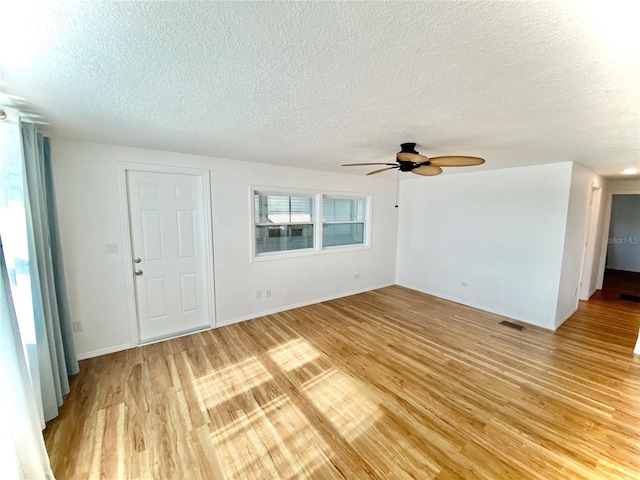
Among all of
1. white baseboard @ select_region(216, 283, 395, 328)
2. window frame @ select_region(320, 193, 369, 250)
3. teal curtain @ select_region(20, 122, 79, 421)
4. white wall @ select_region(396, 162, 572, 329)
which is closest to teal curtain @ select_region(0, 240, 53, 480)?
teal curtain @ select_region(20, 122, 79, 421)

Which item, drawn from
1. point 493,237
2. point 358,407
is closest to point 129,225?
point 358,407

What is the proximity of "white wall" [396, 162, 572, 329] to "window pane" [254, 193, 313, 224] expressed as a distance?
2.31m

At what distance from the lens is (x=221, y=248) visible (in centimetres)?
357

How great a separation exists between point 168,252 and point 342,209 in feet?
9.94

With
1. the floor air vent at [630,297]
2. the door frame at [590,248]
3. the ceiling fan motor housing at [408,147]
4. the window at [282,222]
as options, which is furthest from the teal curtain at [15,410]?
the floor air vent at [630,297]

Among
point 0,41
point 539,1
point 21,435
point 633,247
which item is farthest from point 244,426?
point 633,247

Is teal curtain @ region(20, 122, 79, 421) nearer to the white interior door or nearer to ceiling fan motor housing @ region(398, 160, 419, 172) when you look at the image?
the white interior door

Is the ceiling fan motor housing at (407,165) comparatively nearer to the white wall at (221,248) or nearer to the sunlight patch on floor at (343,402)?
the white wall at (221,248)

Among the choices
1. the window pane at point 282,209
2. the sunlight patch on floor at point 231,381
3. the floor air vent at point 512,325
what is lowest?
the sunlight patch on floor at point 231,381

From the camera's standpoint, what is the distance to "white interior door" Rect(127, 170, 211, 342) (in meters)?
3.03

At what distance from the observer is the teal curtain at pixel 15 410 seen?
4.23 ft

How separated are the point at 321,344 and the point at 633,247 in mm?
9438

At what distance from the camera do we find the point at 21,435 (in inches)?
54.7

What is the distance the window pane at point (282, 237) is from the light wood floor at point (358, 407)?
1318 millimetres
